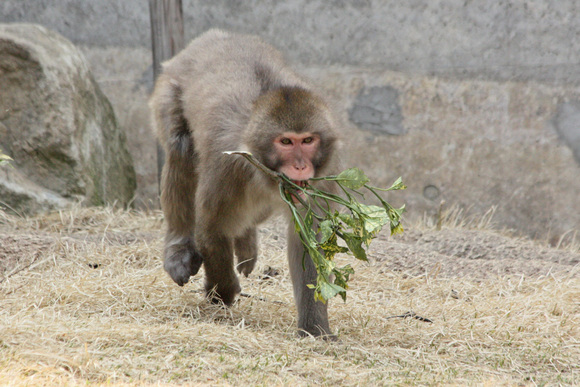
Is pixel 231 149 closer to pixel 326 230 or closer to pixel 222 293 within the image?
pixel 326 230

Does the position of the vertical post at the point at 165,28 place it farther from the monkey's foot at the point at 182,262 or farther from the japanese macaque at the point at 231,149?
the monkey's foot at the point at 182,262

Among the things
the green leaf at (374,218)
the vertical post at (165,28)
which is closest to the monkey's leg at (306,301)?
the green leaf at (374,218)

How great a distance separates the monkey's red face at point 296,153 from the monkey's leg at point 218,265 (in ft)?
2.65

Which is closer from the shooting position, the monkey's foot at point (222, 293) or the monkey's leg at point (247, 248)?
the monkey's foot at point (222, 293)

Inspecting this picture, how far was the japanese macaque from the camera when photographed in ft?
12.5

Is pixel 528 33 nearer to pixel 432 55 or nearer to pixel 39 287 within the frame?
pixel 432 55

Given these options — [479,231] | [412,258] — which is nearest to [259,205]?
[412,258]

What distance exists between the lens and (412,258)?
242 inches

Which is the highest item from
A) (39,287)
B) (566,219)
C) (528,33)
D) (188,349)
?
(528,33)

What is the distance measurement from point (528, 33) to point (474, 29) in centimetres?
55

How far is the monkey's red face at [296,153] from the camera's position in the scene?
3.69 m

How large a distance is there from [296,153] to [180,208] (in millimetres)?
1524

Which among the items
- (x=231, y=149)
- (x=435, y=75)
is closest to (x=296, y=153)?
(x=231, y=149)

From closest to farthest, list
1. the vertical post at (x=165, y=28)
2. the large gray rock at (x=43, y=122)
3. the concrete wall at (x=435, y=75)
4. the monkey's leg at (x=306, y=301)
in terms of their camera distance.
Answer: the monkey's leg at (x=306, y=301) → the vertical post at (x=165, y=28) → the large gray rock at (x=43, y=122) → the concrete wall at (x=435, y=75)
